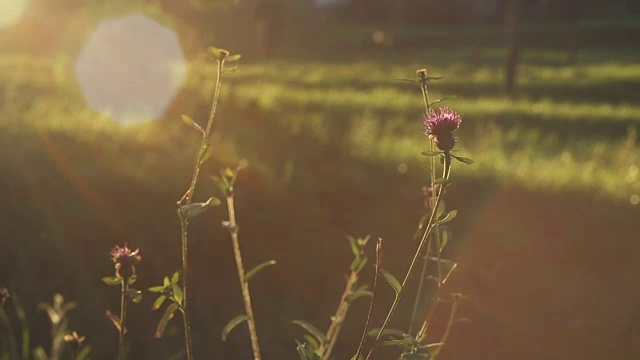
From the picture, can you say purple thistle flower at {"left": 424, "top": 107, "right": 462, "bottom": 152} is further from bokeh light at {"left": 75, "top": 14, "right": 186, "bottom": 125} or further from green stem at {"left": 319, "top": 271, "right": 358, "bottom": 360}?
bokeh light at {"left": 75, "top": 14, "right": 186, "bottom": 125}

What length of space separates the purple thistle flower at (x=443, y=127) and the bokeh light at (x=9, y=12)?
23814 millimetres

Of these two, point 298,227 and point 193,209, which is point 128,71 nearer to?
point 298,227

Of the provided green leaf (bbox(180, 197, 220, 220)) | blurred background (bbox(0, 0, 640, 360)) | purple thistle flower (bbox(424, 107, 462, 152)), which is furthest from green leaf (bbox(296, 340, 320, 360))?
blurred background (bbox(0, 0, 640, 360))

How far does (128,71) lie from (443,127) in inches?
557

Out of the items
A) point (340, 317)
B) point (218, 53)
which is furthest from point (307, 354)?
point (218, 53)

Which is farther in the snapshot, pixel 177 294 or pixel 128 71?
pixel 128 71

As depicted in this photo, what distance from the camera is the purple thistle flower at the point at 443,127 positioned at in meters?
1.32

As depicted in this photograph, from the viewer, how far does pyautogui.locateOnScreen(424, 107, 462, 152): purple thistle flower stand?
1.32m

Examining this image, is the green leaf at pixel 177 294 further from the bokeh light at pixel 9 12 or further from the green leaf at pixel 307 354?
the bokeh light at pixel 9 12

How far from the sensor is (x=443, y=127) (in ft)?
4.45

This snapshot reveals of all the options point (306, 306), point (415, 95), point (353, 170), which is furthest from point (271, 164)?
point (415, 95)

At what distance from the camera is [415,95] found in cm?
1479

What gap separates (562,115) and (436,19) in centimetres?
3358

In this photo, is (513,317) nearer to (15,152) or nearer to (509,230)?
(509,230)
